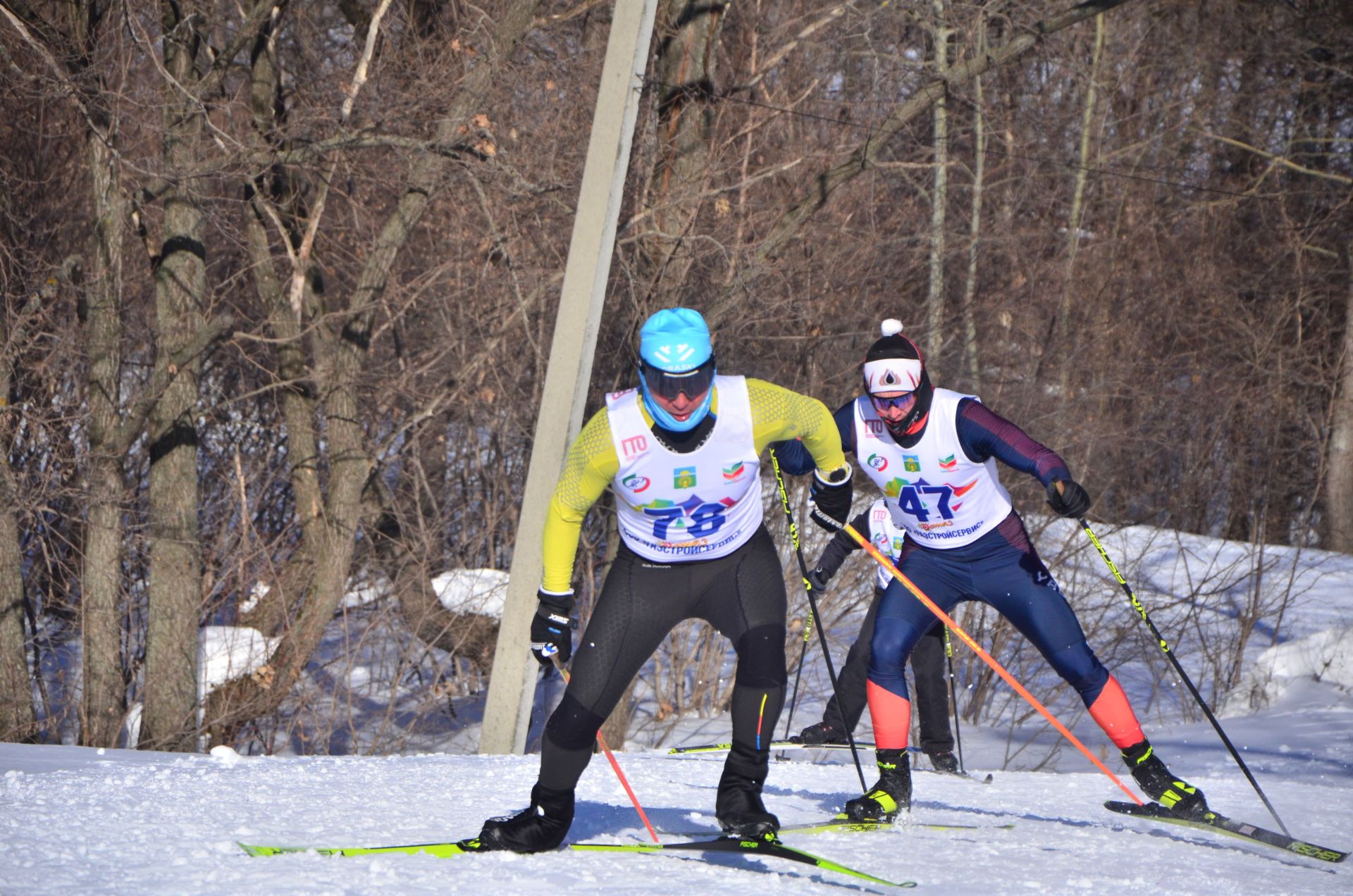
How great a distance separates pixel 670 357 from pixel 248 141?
7837 mm

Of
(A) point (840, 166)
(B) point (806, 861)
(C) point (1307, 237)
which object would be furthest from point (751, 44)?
(C) point (1307, 237)

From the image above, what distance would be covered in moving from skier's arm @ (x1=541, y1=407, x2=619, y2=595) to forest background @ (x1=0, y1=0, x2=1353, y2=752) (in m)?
5.98

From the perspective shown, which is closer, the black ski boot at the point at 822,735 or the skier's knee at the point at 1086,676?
the skier's knee at the point at 1086,676

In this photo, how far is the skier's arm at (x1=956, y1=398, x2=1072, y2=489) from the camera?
4812 mm

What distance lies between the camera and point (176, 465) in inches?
413

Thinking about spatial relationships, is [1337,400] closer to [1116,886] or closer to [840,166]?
[840,166]

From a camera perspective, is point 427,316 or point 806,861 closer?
point 806,861

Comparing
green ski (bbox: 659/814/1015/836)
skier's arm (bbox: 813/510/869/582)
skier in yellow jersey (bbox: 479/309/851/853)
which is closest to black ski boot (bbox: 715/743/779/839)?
skier in yellow jersey (bbox: 479/309/851/853)

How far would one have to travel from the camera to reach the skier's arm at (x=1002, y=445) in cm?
481

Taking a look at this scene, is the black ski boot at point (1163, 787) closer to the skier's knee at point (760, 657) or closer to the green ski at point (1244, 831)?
the green ski at point (1244, 831)

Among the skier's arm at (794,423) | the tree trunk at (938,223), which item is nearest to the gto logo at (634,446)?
the skier's arm at (794,423)

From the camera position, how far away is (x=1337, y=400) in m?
17.8

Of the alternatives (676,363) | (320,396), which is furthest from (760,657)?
(320,396)

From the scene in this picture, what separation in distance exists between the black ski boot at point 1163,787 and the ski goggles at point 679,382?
2388 millimetres
